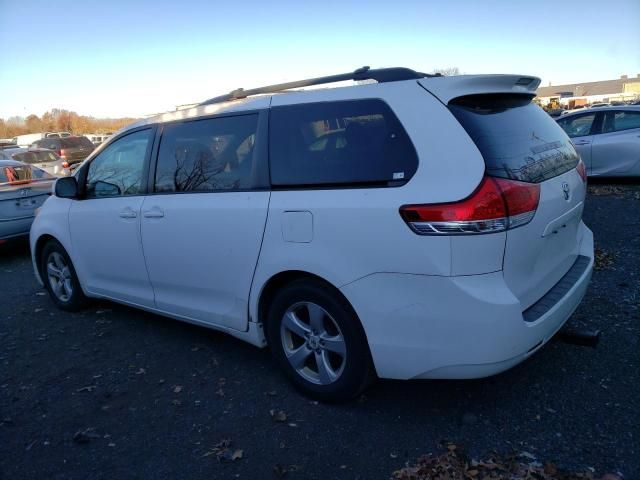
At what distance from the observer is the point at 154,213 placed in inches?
154

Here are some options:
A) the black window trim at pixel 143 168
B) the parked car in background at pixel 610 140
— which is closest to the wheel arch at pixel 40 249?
the black window trim at pixel 143 168

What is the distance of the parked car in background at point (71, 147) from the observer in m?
20.3

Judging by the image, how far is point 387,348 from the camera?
2768mm

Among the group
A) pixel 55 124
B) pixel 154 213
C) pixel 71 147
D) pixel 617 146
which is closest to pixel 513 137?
pixel 154 213

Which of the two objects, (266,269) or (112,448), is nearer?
(112,448)

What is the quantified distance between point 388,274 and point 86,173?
10.7ft

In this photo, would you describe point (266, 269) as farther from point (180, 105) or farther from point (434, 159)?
point (180, 105)

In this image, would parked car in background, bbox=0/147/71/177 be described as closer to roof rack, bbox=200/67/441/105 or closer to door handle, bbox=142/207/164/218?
door handle, bbox=142/207/164/218

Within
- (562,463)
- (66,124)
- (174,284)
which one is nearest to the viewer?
(562,463)

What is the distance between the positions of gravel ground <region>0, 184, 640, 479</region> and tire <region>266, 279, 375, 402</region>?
16cm

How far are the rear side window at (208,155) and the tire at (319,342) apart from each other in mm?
832

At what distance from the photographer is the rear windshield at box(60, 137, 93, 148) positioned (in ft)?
69.7

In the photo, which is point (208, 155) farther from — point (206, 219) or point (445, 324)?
point (445, 324)

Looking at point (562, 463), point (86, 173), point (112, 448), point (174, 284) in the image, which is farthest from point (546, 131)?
point (86, 173)
